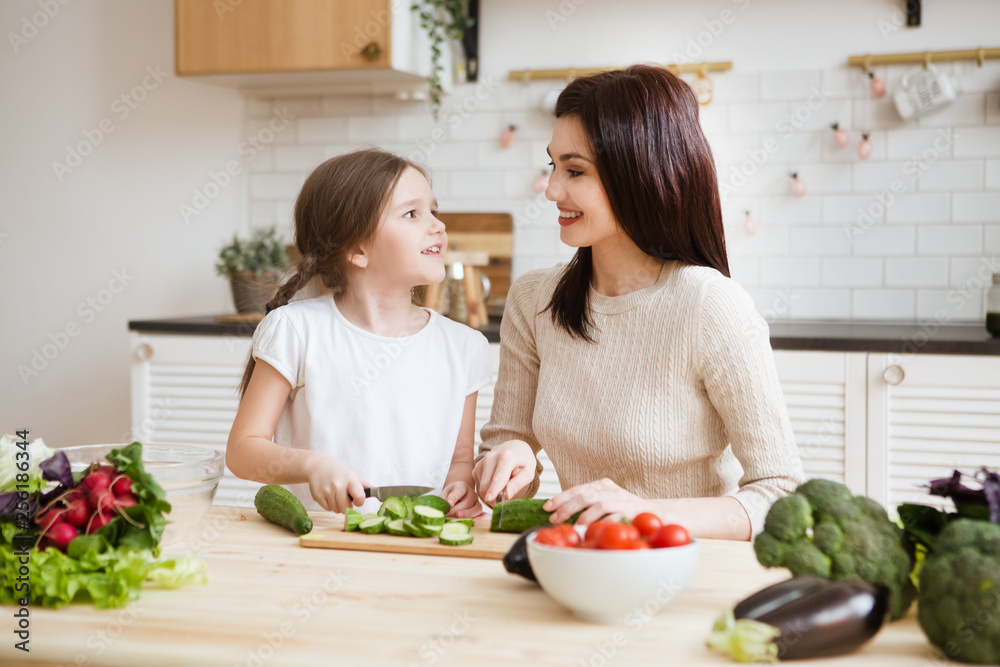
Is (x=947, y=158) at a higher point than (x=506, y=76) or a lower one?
lower

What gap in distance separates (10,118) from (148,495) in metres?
3.39

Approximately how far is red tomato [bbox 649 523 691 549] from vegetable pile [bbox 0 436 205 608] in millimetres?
504

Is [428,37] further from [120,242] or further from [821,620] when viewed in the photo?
[821,620]

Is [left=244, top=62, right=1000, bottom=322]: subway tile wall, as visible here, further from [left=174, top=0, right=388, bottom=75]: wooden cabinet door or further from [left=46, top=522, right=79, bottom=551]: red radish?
[left=46, top=522, right=79, bottom=551]: red radish

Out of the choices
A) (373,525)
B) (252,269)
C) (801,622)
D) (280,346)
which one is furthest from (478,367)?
(252,269)

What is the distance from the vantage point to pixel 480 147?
3379 millimetres

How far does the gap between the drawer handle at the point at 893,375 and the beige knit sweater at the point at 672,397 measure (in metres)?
1.05

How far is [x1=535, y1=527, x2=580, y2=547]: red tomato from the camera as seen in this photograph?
931mm

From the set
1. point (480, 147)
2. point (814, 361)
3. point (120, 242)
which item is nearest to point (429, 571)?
point (814, 361)

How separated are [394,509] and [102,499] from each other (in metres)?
0.40

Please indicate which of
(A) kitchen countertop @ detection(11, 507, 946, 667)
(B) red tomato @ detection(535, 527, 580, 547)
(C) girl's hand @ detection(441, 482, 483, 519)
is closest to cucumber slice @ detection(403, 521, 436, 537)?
(A) kitchen countertop @ detection(11, 507, 946, 667)

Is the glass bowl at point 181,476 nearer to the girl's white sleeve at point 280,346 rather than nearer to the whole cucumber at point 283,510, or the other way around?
the whole cucumber at point 283,510

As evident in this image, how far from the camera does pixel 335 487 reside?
141cm

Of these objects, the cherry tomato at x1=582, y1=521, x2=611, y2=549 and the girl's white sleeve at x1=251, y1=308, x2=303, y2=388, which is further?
the girl's white sleeve at x1=251, y1=308, x2=303, y2=388
